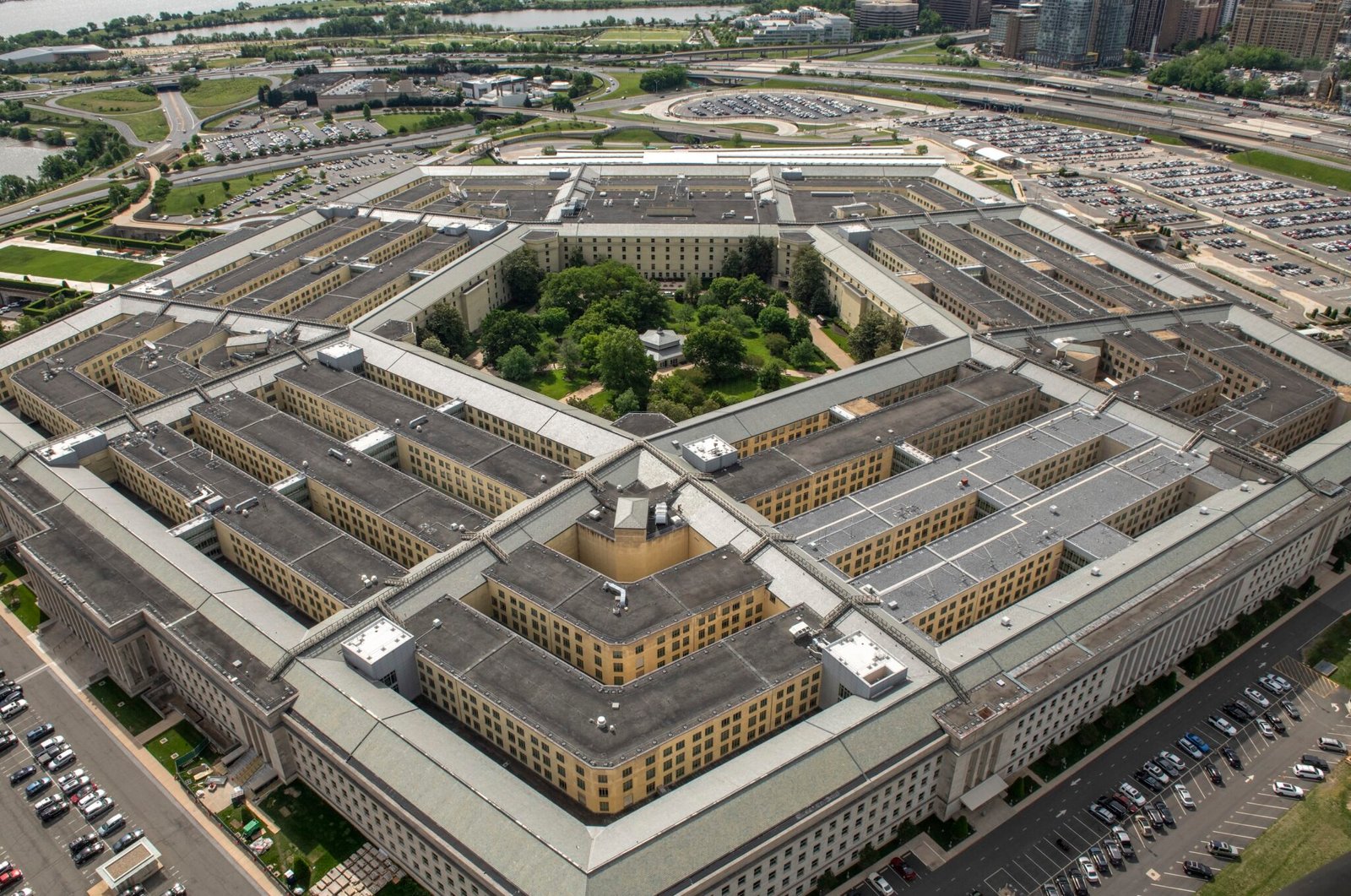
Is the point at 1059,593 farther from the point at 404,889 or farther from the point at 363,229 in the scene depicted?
the point at 363,229

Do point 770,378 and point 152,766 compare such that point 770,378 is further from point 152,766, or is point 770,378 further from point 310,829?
point 152,766

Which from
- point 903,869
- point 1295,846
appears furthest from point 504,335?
point 1295,846

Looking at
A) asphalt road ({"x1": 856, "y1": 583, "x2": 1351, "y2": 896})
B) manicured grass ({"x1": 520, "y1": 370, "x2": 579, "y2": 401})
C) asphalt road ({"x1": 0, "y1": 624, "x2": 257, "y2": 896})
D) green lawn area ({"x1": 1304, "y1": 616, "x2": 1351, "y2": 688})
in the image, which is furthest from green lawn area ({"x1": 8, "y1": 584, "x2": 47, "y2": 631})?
green lawn area ({"x1": 1304, "y1": 616, "x2": 1351, "y2": 688})

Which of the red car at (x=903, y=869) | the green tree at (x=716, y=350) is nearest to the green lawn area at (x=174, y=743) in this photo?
the red car at (x=903, y=869)

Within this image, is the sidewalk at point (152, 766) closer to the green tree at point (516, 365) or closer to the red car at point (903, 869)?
the red car at point (903, 869)

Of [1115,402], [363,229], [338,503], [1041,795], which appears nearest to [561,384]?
[338,503]

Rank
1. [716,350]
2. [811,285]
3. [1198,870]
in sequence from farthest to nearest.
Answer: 1. [811,285]
2. [716,350]
3. [1198,870]

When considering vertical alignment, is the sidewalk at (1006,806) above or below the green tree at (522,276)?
below
